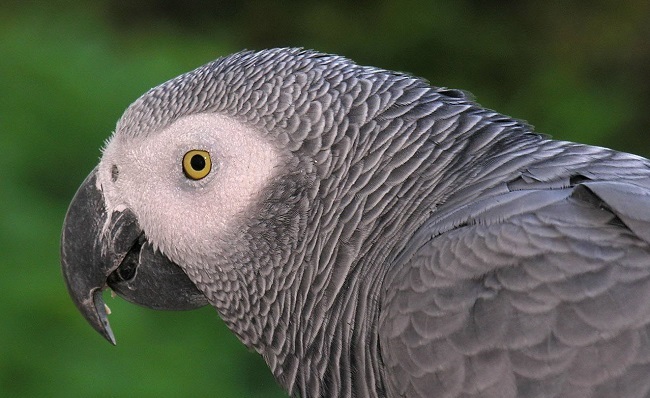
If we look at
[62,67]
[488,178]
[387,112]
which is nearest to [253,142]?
[387,112]

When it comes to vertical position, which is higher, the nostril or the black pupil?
the black pupil

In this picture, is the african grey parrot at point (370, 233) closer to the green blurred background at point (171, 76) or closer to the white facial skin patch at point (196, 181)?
the white facial skin patch at point (196, 181)

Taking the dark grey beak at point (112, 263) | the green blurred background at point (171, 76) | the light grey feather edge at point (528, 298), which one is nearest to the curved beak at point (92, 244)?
the dark grey beak at point (112, 263)

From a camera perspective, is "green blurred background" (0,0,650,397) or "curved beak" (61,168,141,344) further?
"green blurred background" (0,0,650,397)

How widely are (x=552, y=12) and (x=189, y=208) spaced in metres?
4.08

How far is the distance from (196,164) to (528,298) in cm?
68

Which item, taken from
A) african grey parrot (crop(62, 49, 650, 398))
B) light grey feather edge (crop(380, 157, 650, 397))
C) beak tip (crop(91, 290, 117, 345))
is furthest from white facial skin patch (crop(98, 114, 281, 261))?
light grey feather edge (crop(380, 157, 650, 397))

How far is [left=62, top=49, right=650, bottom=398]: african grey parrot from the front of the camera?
3.83ft

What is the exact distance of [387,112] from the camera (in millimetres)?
1499

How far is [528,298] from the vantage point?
1174mm

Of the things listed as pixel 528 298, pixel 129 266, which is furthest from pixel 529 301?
pixel 129 266

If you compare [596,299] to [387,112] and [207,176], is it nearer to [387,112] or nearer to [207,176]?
[387,112]

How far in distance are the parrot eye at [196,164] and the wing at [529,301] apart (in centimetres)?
44

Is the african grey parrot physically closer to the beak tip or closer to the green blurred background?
the beak tip
